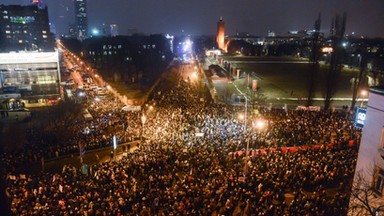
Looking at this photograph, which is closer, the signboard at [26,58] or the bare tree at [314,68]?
the bare tree at [314,68]

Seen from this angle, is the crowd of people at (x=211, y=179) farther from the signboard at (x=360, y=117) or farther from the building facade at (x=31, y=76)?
the building facade at (x=31, y=76)

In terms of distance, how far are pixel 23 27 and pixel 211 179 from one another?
92.8 meters

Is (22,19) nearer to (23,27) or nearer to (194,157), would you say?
(23,27)

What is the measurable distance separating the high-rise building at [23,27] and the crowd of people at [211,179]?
79919 mm

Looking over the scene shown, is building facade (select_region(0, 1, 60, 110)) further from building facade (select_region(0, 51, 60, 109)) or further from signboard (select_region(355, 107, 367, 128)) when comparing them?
signboard (select_region(355, 107, 367, 128))

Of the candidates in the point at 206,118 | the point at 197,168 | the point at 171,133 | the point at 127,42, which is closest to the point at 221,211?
the point at 197,168

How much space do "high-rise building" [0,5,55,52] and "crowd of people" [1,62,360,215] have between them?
262 ft

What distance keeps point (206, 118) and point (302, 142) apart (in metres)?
7.26

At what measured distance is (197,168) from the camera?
1487 centimetres

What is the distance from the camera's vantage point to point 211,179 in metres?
13.8

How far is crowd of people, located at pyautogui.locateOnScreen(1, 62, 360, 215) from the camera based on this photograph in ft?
37.7

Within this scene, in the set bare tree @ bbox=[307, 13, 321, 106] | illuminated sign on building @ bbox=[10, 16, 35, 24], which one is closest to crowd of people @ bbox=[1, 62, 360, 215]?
bare tree @ bbox=[307, 13, 321, 106]

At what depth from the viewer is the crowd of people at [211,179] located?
11.5 metres

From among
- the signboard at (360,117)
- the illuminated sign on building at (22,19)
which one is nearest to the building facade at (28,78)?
the signboard at (360,117)
